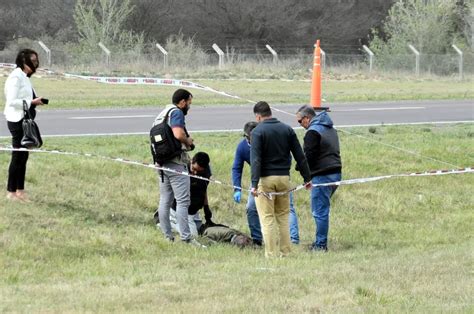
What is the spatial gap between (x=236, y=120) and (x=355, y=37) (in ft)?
147

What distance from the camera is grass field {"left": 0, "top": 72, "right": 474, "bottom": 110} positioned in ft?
80.4

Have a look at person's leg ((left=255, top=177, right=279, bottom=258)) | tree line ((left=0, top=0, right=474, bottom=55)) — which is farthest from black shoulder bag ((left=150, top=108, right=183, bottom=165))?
tree line ((left=0, top=0, right=474, bottom=55))

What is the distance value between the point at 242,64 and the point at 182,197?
27929 mm

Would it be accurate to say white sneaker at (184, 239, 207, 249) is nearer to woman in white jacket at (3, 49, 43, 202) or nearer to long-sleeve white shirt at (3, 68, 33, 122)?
woman in white jacket at (3, 49, 43, 202)

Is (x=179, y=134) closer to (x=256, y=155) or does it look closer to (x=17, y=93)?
(x=256, y=155)

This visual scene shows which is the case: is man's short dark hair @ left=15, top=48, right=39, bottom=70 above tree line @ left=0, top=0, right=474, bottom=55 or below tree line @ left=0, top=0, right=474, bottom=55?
below

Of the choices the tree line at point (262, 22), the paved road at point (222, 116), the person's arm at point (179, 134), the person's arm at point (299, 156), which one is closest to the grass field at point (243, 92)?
the paved road at point (222, 116)

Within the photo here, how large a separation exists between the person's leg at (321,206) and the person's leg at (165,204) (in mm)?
1683

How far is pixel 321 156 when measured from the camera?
11.1 meters

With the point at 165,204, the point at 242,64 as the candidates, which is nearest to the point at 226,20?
the point at 242,64

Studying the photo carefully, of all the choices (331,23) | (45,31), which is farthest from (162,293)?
(331,23)

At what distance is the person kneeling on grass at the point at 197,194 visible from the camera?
449 inches

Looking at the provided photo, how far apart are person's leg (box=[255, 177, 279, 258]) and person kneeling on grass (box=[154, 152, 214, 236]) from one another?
1340mm

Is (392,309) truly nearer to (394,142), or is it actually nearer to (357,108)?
(394,142)
